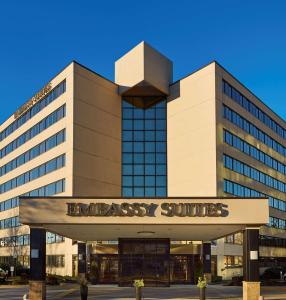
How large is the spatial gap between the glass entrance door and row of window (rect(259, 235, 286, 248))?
127 ft

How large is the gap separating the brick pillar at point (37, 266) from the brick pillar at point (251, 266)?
12.7 meters

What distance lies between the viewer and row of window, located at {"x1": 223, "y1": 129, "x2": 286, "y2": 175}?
2921 inches

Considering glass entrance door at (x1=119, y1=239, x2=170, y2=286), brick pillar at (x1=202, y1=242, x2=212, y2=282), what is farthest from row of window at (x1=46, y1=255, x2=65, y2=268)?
glass entrance door at (x1=119, y1=239, x2=170, y2=286)

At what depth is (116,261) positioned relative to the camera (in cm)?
5497

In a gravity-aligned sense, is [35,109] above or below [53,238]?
above

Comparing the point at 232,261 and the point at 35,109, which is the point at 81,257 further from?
the point at 35,109

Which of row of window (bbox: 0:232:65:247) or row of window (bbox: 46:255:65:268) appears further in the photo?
row of window (bbox: 0:232:65:247)

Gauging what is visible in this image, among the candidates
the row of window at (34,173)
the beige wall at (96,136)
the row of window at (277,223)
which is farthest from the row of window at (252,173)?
the row of window at (34,173)

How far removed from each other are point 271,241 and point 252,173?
47.6ft

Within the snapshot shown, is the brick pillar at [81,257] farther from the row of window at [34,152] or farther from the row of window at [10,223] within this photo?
the row of window at [10,223]

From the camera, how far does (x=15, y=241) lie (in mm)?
90812

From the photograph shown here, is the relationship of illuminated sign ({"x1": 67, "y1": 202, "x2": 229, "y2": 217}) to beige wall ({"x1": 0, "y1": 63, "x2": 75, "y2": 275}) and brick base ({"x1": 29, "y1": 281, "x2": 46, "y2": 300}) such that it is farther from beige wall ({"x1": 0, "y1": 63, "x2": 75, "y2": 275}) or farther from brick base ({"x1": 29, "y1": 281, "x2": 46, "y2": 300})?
beige wall ({"x1": 0, "y1": 63, "x2": 75, "y2": 275})

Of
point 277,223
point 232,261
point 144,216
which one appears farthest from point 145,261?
point 277,223

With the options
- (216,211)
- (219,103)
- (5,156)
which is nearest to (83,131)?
(219,103)
